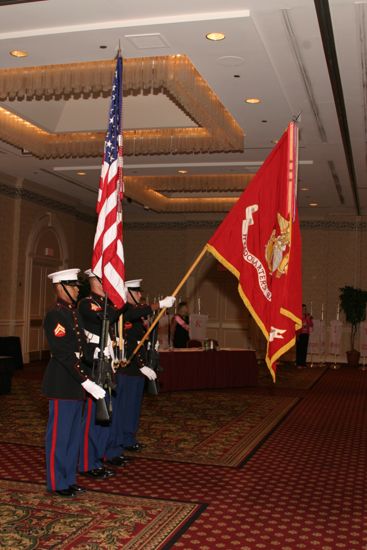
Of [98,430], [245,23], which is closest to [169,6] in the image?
[245,23]

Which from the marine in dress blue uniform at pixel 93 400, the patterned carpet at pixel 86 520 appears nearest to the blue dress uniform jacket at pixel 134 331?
the marine in dress blue uniform at pixel 93 400

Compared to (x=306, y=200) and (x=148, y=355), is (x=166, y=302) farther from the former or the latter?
(x=306, y=200)

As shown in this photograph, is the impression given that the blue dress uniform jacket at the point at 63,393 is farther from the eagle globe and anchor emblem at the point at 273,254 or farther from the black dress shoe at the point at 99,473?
the eagle globe and anchor emblem at the point at 273,254

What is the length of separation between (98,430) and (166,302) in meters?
1.28

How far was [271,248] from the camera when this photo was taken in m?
4.87

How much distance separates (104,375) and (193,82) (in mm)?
4191

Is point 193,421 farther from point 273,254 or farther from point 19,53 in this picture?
point 19,53

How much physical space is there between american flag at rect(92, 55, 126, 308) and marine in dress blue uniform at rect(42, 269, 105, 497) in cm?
31

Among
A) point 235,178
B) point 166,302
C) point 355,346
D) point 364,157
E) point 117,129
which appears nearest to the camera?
point 117,129

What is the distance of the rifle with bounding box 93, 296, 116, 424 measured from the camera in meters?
5.30

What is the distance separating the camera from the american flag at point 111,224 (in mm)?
5574

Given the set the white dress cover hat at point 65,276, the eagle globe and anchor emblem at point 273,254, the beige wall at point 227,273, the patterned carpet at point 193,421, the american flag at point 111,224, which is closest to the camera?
the eagle globe and anchor emblem at point 273,254

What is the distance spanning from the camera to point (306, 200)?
663 inches

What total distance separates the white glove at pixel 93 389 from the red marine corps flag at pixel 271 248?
1326mm
